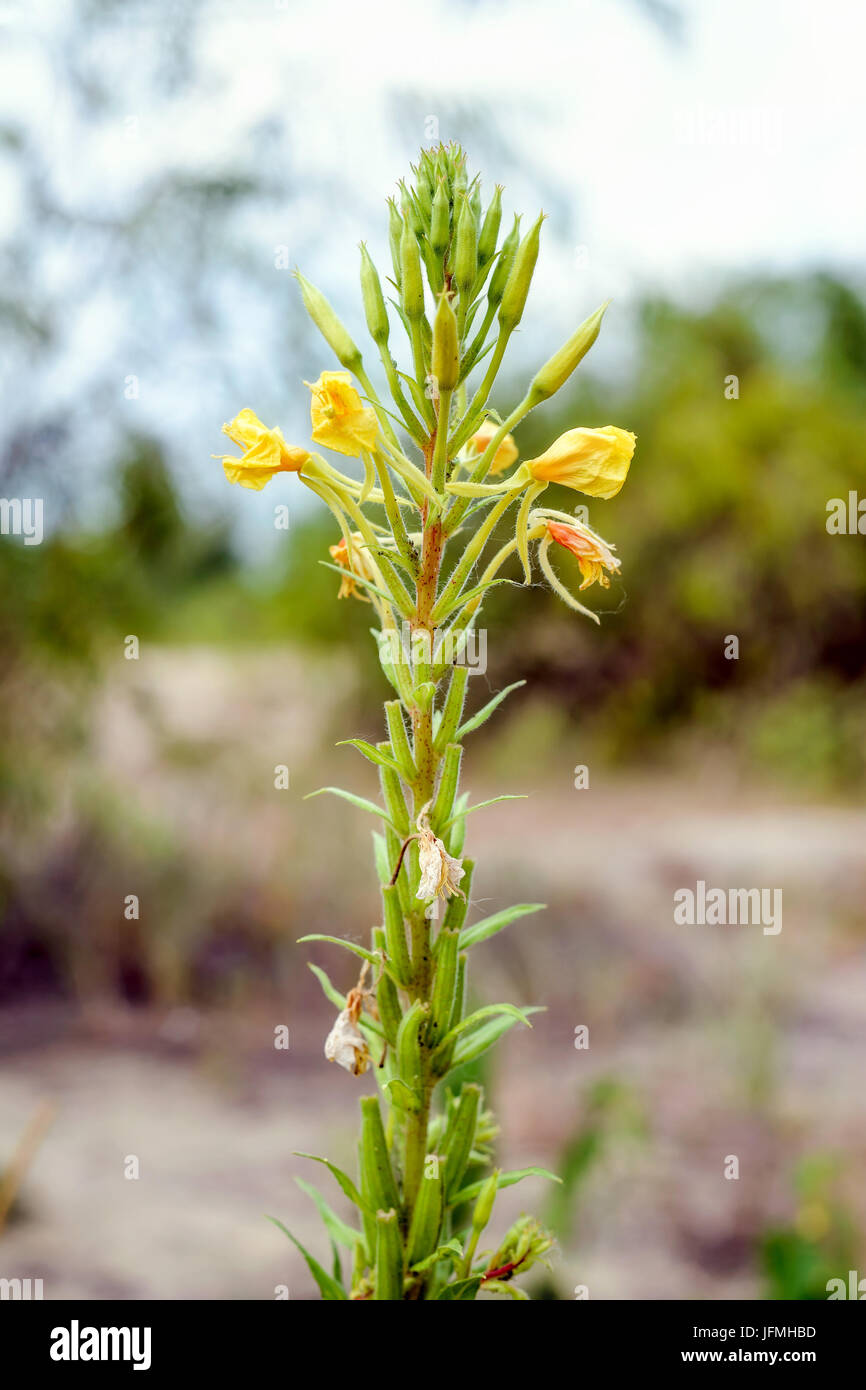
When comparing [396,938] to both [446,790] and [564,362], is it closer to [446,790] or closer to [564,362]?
[446,790]

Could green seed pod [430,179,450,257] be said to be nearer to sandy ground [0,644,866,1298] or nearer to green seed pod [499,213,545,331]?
green seed pod [499,213,545,331]

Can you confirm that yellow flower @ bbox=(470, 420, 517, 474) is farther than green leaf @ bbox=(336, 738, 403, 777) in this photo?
Yes

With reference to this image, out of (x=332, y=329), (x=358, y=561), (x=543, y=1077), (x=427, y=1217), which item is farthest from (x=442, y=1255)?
(x=543, y=1077)

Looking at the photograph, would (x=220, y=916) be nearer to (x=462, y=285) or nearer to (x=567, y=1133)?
(x=567, y=1133)

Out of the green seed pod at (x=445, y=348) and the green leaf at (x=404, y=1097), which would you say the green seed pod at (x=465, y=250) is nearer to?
the green seed pod at (x=445, y=348)

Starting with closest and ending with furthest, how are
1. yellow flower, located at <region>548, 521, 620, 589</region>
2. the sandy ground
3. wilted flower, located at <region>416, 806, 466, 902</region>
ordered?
wilted flower, located at <region>416, 806, 466, 902</region> → yellow flower, located at <region>548, 521, 620, 589</region> → the sandy ground

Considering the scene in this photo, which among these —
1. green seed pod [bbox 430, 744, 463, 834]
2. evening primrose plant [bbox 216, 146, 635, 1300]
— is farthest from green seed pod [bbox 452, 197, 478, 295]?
green seed pod [bbox 430, 744, 463, 834]
